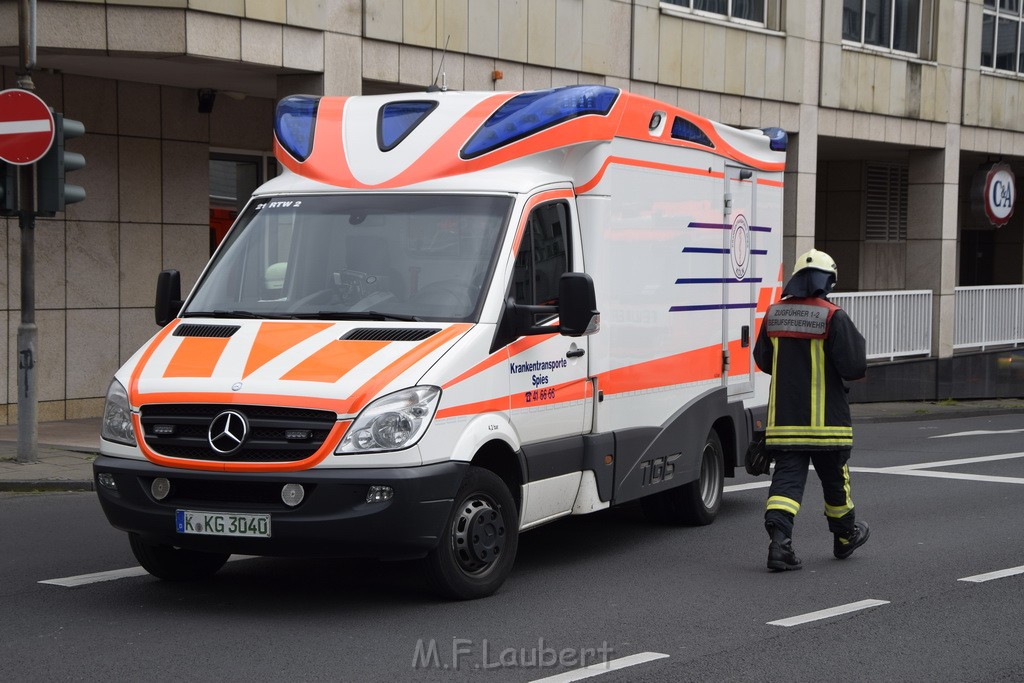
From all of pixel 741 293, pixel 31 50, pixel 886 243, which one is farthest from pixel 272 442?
pixel 886 243

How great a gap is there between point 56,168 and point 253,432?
5972 mm

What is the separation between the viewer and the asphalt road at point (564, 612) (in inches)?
244

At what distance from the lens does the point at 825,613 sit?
7.29 metres

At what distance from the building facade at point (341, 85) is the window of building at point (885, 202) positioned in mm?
3472

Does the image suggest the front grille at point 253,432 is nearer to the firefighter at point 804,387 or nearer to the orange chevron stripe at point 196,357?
the orange chevron stripe at point 196,357

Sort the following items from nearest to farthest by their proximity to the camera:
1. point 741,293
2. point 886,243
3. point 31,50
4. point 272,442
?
point 272,442, point 741,293, point 31,50, point 886,243

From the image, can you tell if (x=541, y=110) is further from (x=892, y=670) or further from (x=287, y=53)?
(x=287, y=53)

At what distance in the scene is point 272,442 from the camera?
6812 mm

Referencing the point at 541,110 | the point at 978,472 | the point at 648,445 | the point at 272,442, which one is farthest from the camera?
the point at 978,472

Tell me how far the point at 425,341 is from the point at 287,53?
28.6ft

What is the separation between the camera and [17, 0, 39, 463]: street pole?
12.0m

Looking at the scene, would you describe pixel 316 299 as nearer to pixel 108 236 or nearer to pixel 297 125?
pixel 297 125

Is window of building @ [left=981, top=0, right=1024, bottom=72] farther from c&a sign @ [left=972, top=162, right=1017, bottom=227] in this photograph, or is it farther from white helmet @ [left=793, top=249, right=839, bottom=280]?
white helmet @ [left=793, top=249, right=839, bottom=280]

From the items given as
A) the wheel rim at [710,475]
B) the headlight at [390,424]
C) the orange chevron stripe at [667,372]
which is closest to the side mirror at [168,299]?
the headlight at [390,424]
